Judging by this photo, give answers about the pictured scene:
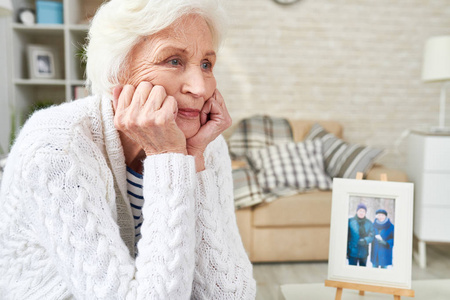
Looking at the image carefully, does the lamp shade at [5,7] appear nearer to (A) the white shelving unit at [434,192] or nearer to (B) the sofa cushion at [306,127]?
(B) the sofa cushion at [306,127]

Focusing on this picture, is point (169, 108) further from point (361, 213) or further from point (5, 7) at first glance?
point (5, 7)

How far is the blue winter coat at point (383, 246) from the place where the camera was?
990mm

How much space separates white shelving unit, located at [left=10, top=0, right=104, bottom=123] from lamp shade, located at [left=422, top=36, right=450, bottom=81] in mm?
2632

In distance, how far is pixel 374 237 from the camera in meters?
1.00

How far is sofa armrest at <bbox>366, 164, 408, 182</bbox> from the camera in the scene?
2408mm

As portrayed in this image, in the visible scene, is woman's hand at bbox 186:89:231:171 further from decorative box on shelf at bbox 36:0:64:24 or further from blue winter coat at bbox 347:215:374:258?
decorative box on shelf at bbox 36:0:64:24

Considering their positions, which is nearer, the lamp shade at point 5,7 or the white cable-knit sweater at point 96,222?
the white cable-knit sweater at point 96,222

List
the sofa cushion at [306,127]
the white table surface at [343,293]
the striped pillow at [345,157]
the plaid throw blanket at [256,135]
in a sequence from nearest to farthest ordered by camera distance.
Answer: the white table surface at [343,293] → the striped pillow at [345,157] → the plaid throw blanket at [256,135] → the sofa cushion at [306,127]

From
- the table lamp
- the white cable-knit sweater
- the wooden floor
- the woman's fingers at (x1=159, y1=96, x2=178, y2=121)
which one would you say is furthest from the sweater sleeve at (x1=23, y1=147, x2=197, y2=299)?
the table lamp

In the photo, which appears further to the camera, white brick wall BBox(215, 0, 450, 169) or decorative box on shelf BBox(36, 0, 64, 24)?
white brick wall BBox(215, 0, 450, 169)

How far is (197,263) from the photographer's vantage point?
2.87 feet

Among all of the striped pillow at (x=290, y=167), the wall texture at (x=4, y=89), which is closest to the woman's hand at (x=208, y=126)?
the striped pillow at (x=290, y=167)

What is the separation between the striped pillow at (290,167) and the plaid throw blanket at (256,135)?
3.8 inches

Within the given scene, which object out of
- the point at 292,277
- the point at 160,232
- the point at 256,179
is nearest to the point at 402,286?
the point at 160,232
